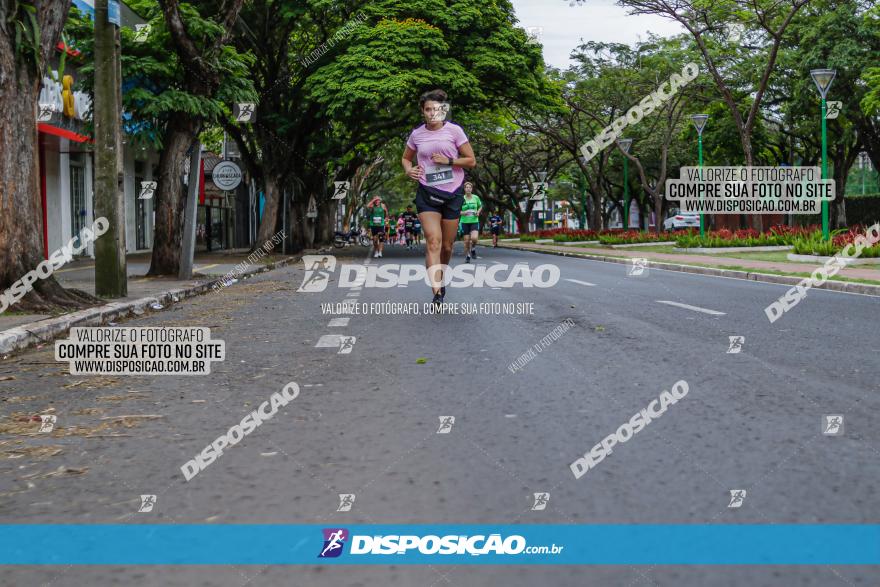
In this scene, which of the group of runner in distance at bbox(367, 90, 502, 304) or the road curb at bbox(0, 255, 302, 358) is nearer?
the road curb at bbox(0, 255, 302, 358)

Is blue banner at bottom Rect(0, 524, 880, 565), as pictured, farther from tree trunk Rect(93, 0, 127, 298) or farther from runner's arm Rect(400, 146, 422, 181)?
tree trunk Rect(93, 0, 127, 298)

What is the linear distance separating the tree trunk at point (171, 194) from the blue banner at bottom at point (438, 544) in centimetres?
1419

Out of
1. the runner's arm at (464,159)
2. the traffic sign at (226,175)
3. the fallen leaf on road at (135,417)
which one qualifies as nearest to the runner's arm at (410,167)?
the runner's arm at (464,159)

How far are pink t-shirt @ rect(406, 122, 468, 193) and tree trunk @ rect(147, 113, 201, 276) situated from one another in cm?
787

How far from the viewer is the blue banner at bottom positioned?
9.95 feet

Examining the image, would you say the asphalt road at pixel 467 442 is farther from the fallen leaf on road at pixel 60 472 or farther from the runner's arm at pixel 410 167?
the runner's arm at pixel 410 167

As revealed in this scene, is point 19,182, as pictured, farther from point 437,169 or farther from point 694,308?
point 694,308

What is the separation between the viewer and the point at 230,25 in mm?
17234

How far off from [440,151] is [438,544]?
7.30 m

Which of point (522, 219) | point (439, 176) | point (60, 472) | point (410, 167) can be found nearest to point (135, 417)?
point (60, 472)

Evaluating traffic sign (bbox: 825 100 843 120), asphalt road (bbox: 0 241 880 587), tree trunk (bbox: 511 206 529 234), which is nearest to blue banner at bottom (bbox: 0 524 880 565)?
asphalt road (bbox: 0 241 880 587)

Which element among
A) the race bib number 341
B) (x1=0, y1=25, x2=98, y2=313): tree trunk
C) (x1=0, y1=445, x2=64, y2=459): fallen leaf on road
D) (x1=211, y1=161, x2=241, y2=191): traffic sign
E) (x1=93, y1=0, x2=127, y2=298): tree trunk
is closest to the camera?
→ (x1=0, y1=445, x2=64, y2=459): fallen leaf on road

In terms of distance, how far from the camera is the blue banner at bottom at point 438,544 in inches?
119

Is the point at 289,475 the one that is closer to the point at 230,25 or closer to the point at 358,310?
the point at 358,310
